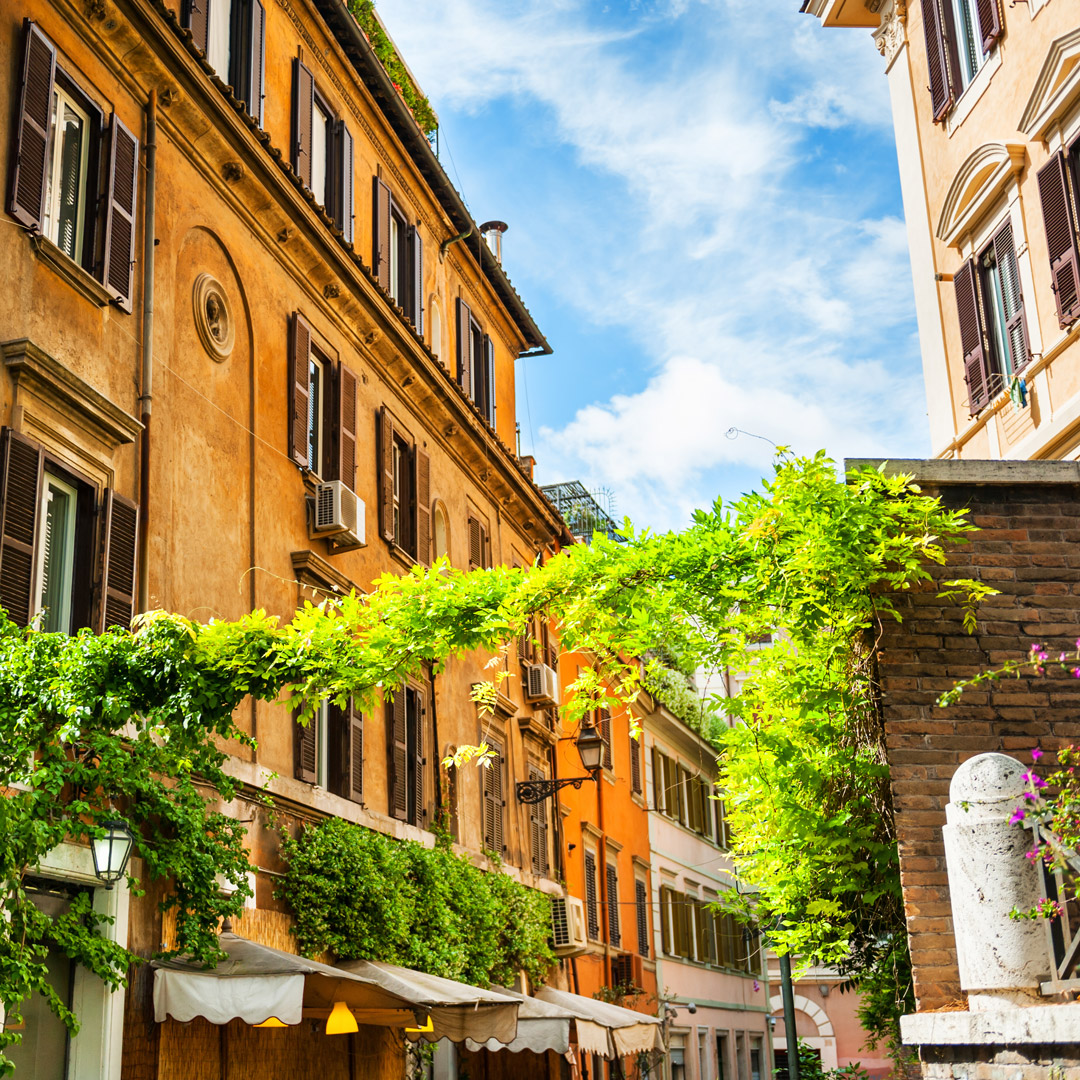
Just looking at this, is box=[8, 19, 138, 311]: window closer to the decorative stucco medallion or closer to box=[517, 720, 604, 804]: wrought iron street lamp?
the decorative stucco medallion

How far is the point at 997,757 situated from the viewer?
545cm

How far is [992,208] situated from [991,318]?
1055 millimetres

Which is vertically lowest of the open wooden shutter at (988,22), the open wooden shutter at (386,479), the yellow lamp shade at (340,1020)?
the yellow lamp shade at (340,1020)

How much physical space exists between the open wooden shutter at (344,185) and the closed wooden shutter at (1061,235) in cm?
773

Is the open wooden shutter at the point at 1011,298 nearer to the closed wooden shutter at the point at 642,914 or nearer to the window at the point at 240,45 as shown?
the window at the point at 240,45

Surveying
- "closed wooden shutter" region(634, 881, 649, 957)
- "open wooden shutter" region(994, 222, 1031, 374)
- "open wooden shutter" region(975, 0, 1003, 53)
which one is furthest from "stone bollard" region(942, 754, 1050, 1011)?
"closed wooden shutter" region(634, 881, 649, 957)

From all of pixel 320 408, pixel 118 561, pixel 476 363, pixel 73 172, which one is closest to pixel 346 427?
pixel 320 408

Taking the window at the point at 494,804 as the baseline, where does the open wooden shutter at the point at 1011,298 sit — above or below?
above

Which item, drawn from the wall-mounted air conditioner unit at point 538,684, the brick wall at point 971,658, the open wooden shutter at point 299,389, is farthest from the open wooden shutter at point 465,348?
the brick wall at point 971,658

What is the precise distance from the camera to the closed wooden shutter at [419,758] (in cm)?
1550

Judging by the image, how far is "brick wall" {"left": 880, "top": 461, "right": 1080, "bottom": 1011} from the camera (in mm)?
6277

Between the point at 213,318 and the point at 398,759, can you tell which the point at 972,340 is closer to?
the point at 213,318

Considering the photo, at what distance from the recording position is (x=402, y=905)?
13.4m

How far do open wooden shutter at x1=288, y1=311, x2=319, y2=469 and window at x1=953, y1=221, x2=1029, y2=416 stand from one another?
6697mm
